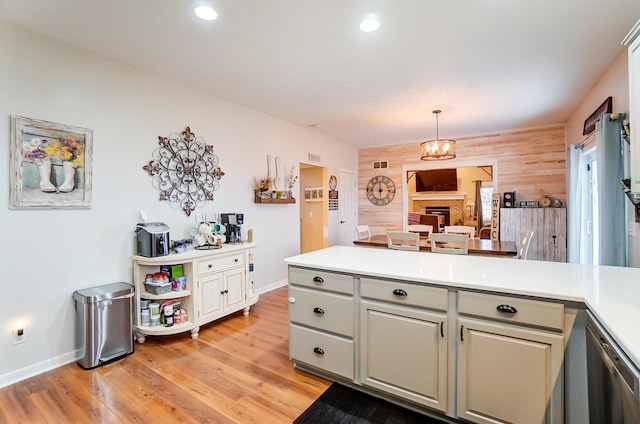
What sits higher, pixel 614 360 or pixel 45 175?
pixel 45 175

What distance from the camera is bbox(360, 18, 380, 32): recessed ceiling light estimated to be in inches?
86.6

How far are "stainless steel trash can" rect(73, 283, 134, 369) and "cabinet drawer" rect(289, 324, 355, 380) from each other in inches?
58.8

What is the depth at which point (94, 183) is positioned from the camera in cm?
268

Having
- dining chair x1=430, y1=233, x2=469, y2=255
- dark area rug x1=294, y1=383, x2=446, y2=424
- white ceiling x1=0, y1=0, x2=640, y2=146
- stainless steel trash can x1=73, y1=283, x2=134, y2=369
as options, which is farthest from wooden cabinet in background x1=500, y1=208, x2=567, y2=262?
stainless steel trash can x1=73, y1=283, x2=134, y2=369

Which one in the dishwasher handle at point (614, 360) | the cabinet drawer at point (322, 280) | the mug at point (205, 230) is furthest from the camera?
the mug at point (205, 230)

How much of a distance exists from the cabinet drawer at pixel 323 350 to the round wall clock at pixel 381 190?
4.91 metres

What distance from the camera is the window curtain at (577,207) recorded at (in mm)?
4070

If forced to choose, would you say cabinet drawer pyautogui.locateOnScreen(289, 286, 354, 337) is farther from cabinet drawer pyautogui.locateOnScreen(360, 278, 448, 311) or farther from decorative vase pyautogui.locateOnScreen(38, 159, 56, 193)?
decorative vase pyautogui.locateOnScreen(38, 159, 56, 193)

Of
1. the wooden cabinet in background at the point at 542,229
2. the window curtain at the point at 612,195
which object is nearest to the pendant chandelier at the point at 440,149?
the window curtain at the point at 612,195

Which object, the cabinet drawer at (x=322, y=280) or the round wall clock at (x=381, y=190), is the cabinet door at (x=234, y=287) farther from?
the round wall clock at (x=381, y=190)

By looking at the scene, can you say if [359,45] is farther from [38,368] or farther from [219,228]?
[38,368]

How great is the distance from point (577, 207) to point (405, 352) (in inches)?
151

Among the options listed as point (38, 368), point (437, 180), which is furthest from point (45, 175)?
point (437, 180)

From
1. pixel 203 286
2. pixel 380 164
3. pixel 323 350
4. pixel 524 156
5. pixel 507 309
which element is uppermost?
pixel 380 164
